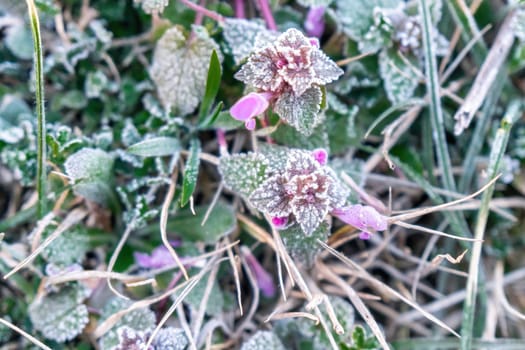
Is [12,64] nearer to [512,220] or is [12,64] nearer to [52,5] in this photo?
[52,5]

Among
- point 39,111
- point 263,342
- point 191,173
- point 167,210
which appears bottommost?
point 263,342

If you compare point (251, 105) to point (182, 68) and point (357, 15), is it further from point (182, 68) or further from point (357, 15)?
point (357, 15)

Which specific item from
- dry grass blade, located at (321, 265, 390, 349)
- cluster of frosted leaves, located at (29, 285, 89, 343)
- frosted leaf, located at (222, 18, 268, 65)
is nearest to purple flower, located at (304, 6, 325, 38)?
frosted leaf, located at (222, 18, 268, 65)

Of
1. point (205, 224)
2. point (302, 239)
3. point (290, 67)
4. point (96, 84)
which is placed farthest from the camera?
point (96, 84)

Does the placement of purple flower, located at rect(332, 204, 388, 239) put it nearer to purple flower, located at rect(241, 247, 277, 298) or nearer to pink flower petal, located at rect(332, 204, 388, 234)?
pink flower petal, located at rect(332, 204, 388, 234)

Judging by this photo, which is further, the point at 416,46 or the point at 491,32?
the point at 491,32

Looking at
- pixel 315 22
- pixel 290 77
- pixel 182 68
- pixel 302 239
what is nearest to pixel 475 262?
pixel 302 239

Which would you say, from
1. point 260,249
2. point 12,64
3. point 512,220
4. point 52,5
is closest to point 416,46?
point 512,220
